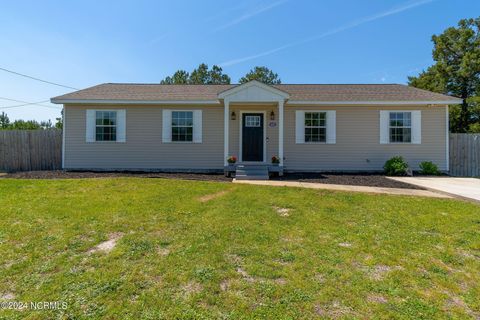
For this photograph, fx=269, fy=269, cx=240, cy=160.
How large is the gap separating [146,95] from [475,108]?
78.6 feet

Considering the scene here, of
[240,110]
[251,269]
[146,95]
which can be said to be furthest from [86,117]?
[251,269]

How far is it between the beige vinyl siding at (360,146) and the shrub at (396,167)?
0.47 metres

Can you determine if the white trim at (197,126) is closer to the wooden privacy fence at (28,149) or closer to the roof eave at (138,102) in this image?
the roof eave at (138,102)

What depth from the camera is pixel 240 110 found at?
447 inches

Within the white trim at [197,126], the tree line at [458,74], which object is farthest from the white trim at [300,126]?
the tree line at [458,74]

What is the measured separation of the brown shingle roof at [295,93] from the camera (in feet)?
36.5

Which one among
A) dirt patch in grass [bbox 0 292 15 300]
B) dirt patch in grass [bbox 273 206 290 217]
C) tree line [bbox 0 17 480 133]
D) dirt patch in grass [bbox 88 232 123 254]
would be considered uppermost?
tree line [bbox 0 17 480 133]

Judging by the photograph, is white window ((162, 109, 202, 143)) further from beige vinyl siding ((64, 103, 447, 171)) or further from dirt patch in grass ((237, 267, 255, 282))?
dirt patch in grass ((237, 267, 255, 282))

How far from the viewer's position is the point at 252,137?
11438 millimetres

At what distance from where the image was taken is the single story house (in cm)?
1113

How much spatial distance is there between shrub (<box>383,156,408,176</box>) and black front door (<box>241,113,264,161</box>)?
5.07 meters

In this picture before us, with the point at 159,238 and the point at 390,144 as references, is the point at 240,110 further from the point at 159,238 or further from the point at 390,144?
the point at 159,238

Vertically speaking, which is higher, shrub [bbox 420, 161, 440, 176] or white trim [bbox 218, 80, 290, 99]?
white trim [bbox 218, 80, 290, 99]

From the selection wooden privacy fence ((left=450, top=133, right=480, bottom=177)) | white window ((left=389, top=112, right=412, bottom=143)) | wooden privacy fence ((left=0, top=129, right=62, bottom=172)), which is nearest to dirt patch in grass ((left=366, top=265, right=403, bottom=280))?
white window ((left=389, top=112, right=412, bottom=143))
